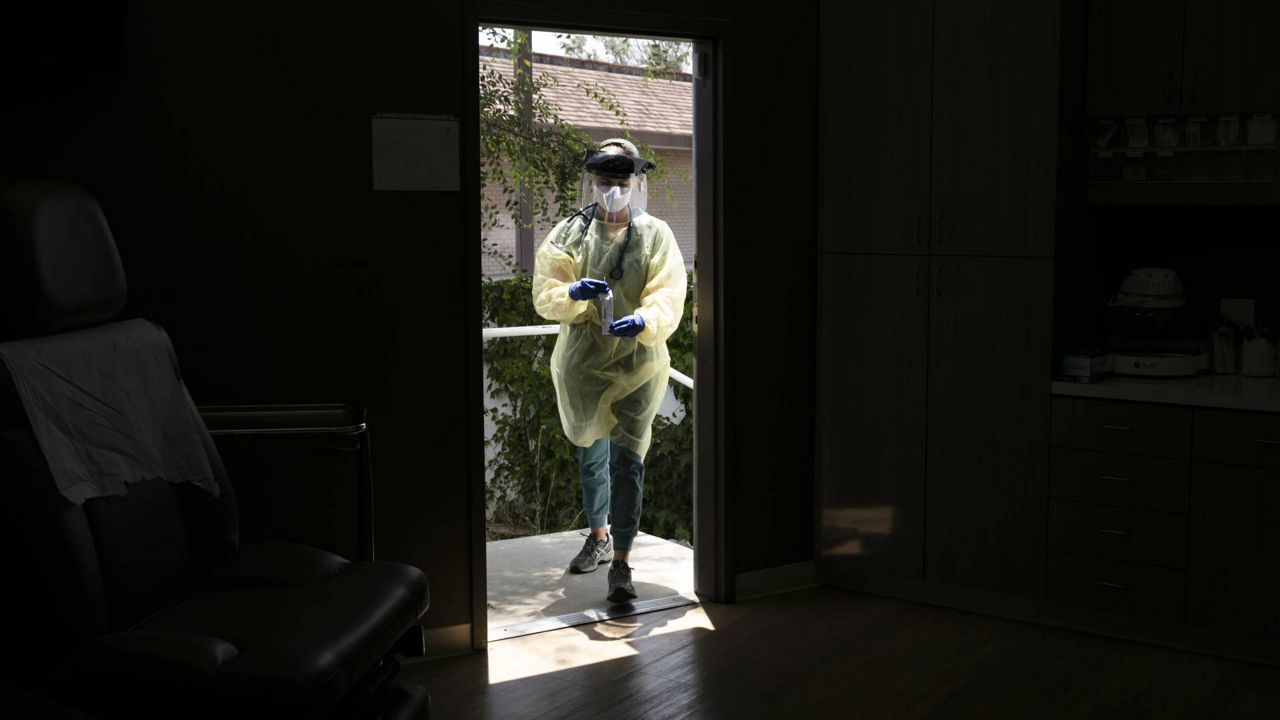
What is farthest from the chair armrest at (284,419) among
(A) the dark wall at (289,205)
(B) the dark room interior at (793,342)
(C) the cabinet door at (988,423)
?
(C) the cabinet door at (988,423)

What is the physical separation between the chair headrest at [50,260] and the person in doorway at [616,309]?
73.1 inches

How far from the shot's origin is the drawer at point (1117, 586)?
11.3ft

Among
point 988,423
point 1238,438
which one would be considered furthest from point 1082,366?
point 1238,438

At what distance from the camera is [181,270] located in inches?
122

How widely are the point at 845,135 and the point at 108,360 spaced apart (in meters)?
2.43

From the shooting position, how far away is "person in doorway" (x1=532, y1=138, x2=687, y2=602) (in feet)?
13.1

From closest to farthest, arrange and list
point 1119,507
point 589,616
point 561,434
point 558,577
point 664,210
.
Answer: point 1119,507 < point 589,616 < point 558,577 < point 561,434 < point 664,210

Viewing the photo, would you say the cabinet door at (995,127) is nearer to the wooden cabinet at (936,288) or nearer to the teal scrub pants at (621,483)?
the wooden cabinet at (936,288)

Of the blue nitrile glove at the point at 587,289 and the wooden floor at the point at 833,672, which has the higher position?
the blue nitrile glove at the point at 587,289

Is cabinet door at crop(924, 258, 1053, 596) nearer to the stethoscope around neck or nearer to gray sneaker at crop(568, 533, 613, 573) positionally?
the stethoscope around neck

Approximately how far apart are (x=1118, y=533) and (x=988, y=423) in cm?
48

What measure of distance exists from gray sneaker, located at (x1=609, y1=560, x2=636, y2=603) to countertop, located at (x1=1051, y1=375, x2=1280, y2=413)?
1.45 meters

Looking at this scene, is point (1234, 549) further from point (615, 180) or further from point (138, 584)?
point (138, 584)

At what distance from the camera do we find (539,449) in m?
5.45
